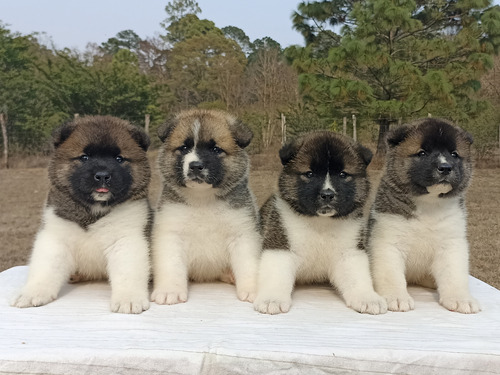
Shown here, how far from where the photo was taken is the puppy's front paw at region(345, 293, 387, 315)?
8.23 feet

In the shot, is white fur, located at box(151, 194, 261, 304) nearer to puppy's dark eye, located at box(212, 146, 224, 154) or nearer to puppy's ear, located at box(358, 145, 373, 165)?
puppy's dark eye, located at box(212, 146, 224, 154)

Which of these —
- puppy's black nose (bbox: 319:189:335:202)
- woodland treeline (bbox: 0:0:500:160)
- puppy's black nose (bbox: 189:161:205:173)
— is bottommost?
puppy's black nose (bbox: 319:189:335:202)

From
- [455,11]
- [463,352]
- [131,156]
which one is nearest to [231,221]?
[131,156]

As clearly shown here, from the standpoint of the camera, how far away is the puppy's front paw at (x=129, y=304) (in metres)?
2.47

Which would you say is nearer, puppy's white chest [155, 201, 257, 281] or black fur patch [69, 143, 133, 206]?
black fur patch [69, 143, 133, 206]

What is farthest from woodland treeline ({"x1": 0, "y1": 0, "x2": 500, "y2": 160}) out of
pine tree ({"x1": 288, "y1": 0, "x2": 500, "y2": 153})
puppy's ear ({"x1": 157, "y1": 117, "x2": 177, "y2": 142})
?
puppy's ear ({"x1": 157, "y1": 117, "x2": 177, "y2": 142})

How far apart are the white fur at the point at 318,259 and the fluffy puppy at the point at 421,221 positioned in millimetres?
129

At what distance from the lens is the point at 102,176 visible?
246 cm

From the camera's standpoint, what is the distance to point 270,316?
8.08 ft

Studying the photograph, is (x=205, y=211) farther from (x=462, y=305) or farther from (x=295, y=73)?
(x=295, y=73)

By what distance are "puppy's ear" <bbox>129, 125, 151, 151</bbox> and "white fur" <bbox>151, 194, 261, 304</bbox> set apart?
40 cm

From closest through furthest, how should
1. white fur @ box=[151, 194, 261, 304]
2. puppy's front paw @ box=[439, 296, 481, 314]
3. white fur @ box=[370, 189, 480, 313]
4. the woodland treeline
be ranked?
puppy's front paw @ box=[439, 296, 481, 314]
white fur @ box=[370, 189, 480, 313]
white fur @ box=[151, 194, 261, 304]
the woodland treeline

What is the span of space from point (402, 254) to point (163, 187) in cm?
158

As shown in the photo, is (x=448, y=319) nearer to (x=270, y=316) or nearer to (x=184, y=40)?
(x=270, y=316)
